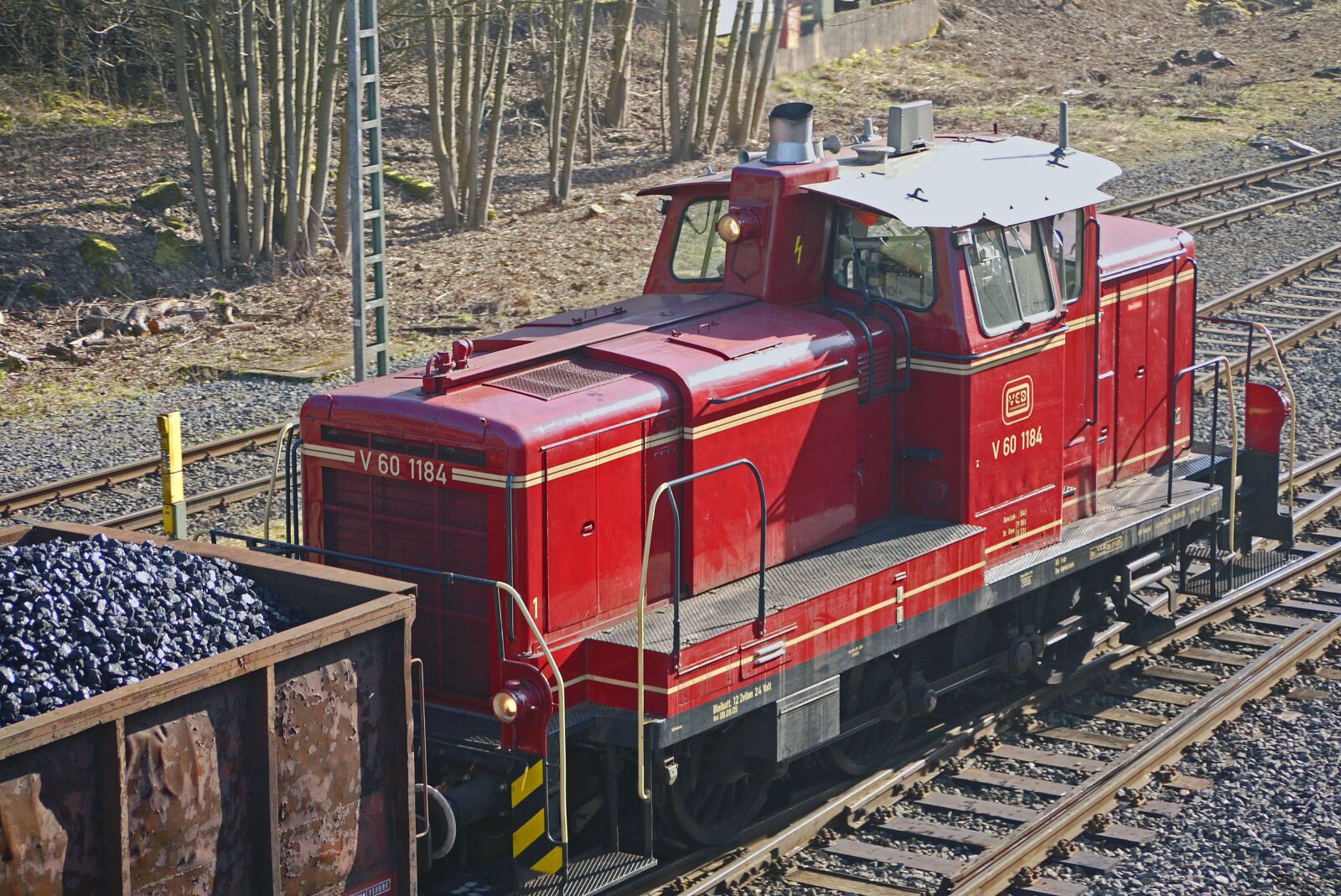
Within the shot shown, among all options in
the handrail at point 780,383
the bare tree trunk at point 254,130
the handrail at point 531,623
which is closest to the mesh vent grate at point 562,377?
the handrail at point 780,383

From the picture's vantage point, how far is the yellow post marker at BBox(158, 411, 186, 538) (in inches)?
399

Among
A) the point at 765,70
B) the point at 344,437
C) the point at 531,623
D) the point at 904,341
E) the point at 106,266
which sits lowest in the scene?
the point at 106,266

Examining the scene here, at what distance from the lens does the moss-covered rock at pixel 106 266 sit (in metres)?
20.5

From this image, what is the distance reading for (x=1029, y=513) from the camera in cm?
968

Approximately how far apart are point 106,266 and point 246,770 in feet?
53.7

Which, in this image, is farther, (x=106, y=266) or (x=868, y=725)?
(x=106, y=266)

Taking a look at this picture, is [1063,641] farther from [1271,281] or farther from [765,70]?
→ [765,70]

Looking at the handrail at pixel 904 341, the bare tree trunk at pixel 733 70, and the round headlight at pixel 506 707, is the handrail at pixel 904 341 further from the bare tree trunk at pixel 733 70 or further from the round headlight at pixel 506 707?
the bare tree trunk at pixel 733 70

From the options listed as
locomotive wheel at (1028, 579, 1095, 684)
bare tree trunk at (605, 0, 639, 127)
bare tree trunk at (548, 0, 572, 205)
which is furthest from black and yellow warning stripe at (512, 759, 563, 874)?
bare tree trunk at (605, 0, 639, 127)

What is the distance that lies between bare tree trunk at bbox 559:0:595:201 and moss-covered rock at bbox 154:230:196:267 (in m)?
6.10

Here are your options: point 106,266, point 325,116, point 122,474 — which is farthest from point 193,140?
point 122,474

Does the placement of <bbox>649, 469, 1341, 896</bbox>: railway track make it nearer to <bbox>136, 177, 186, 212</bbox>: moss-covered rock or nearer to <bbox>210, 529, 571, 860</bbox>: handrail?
<bbox>210, 529, 571, 860</bbox>: handrail

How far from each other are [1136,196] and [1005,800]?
16.9 meters

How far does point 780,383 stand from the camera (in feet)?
27.4
